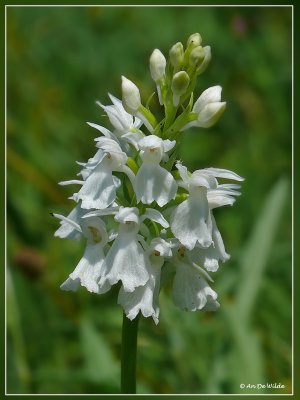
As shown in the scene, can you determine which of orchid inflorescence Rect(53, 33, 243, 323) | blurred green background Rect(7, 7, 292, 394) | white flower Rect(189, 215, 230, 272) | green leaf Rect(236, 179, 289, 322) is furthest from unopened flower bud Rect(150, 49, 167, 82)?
green leaf Rect(236, 179, 289, 322)

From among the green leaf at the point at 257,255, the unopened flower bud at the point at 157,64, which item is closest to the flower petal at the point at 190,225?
the unopened flower bud at the point at 157,64

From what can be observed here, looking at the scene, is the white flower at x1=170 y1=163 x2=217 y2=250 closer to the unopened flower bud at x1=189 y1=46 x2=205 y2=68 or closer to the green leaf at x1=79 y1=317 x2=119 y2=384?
the unopened flower bud at x1=189 y1=46 x2=205 y2=68

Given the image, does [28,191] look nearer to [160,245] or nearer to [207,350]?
[207,350]

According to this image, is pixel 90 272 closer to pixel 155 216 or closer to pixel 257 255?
pixel 155 216

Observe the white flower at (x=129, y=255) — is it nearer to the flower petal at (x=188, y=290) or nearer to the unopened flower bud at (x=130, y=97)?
the flower petal at (x=188, y=290)

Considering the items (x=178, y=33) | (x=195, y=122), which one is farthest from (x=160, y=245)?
(x=178, y=33)

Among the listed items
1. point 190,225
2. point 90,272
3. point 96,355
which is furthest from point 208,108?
point 96,355
